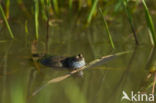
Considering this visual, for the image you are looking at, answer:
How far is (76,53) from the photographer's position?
3.85 meters

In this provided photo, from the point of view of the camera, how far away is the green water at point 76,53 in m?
2.98

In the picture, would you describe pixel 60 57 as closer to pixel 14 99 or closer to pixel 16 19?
pixel 14 99

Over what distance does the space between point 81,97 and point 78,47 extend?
1.15m

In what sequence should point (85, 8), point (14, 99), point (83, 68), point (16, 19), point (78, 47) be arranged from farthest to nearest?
point (85, 8)
point (16, 19)
point (78, 47)
point (83, 68)
point (14, 99)

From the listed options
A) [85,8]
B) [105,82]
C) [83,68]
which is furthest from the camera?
[85,8]

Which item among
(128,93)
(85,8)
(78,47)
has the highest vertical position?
(85,8)

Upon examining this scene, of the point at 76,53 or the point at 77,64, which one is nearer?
the point at 77,64

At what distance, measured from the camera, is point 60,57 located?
3.56 meters

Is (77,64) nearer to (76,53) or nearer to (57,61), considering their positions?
(57,61)

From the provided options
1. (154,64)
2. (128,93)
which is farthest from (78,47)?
(128,93)

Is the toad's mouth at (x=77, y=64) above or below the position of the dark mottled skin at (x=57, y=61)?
below

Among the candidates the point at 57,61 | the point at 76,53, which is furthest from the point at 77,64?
the point at 76,53

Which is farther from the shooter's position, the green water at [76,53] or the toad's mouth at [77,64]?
the toad's mouth at [77,64]

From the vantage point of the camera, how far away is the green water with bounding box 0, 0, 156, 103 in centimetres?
298
